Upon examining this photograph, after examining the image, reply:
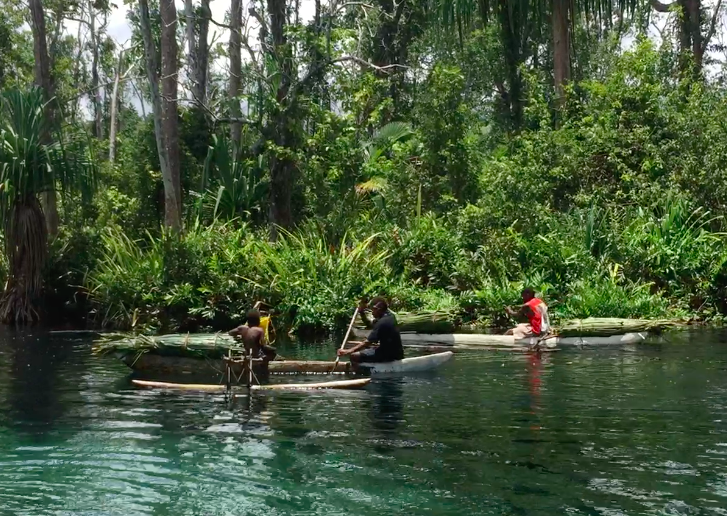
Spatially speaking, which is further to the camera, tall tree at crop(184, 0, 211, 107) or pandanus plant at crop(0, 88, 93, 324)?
tall tree at crop(184, 0, 211, 107)

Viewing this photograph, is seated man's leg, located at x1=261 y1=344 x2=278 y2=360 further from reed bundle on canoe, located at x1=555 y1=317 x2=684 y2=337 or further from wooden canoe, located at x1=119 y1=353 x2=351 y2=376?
reed bundle on canoe, located at x1=555 y1=317 x2=684 y2=337

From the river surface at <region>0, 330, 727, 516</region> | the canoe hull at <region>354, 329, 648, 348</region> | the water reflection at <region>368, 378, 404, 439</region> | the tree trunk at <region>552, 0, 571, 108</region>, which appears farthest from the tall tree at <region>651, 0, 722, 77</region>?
the water reflection at <region>368, 378, 404, 439</region>

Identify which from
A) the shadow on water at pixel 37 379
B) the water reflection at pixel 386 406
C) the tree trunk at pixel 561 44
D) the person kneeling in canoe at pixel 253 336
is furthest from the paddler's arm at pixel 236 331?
the tree trunk at pixel 561 44

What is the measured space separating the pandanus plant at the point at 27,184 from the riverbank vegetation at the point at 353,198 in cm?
5

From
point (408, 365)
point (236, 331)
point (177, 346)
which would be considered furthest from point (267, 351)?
point (408, 365)

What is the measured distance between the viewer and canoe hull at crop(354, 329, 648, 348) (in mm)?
19062

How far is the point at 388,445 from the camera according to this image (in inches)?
431

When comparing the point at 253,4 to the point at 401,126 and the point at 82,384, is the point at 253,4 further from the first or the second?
the point at 82,384

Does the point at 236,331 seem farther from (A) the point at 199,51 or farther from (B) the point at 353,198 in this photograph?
(A) the point at 199,51

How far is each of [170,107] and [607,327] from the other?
47.4 feet

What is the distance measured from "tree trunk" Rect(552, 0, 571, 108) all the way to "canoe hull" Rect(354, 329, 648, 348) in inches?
513

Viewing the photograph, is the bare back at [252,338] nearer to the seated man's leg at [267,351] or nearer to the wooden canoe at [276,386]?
the seated man's leg at [267,351]

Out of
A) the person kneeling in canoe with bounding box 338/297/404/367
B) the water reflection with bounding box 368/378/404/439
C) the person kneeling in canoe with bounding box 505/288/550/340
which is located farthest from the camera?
the person kneeling in canoe with bounding box 505/288/550/340

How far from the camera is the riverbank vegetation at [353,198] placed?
74.6ft
